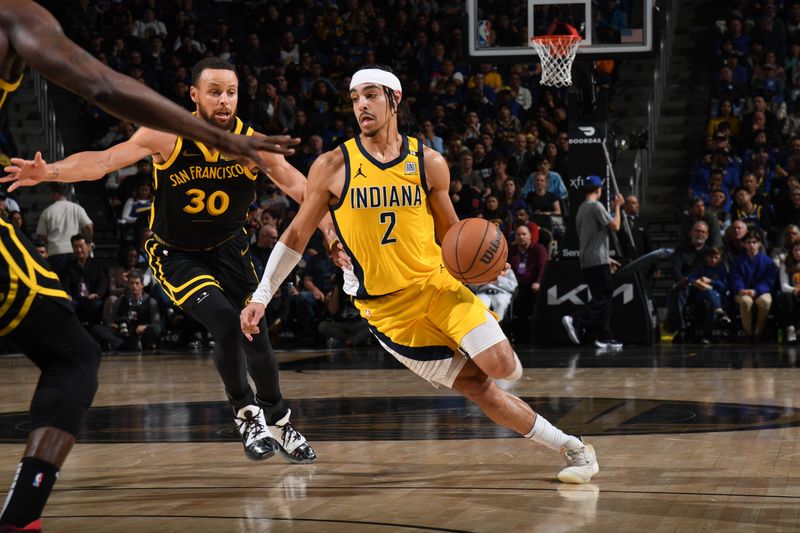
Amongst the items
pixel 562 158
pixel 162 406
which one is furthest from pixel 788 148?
pixel 162 406

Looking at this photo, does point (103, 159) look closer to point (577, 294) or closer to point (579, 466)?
point (579, 466)

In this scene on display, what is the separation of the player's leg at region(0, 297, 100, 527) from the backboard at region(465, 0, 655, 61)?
962 centimetres

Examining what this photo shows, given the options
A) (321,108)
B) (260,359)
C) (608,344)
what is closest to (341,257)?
(260,359)

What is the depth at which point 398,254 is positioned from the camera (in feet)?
18.7

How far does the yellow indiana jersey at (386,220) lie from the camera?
224 inches

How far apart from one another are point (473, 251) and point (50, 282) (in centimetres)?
222

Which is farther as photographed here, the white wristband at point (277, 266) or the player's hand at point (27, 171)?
the white wristband at point (277, 266)

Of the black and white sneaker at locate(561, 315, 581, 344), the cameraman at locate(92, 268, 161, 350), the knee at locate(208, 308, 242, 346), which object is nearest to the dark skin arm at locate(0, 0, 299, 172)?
the knee at locate(208, 308, 242, 346)

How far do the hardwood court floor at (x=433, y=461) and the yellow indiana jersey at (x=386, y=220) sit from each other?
37.9 inches

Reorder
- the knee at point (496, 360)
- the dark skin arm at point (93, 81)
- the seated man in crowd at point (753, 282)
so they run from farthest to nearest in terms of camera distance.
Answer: the seated man in crowd at point (753, 282), the knee at point (496, 360), the dark skin arm at point (93, 81)

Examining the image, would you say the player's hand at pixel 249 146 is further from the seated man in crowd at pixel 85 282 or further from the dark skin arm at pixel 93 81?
the seated man in crowd at pixel 85 282

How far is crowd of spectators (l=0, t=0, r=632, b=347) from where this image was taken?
15062 millimetres

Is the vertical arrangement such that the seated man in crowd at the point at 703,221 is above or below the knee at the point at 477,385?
below

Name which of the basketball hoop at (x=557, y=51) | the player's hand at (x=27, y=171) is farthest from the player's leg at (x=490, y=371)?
the basketball hoop at (x=557, y=51)
